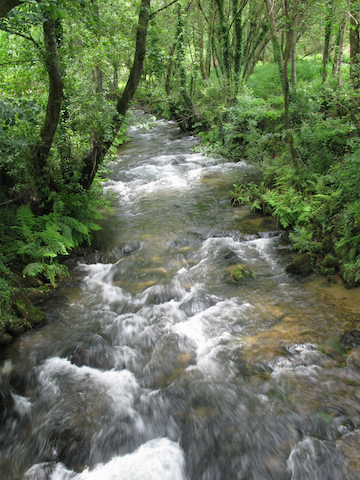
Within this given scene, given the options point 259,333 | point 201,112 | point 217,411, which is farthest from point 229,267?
point 201,112

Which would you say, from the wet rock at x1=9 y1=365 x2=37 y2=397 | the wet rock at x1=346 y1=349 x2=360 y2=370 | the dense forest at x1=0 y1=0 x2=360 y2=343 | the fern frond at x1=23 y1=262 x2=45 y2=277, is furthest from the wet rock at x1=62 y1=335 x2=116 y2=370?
the wet rock at x1=346 y1=349 x2=360 y2=370

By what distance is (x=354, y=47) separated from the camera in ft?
28.6

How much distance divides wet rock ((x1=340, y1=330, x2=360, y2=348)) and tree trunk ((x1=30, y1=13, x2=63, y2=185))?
24.9 feet

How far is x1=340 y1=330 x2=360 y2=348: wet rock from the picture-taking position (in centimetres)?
518

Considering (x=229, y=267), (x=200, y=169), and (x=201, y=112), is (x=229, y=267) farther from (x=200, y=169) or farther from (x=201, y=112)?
(x=201, y=112)

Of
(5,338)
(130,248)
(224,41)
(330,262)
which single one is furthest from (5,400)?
(224,41)

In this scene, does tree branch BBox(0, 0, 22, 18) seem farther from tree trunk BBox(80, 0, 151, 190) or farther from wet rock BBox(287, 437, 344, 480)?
wet rock BBox(287, 437, 344, 480)

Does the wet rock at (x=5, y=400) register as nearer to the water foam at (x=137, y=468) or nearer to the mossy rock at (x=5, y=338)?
the mossy rock at (x=5, y=338)

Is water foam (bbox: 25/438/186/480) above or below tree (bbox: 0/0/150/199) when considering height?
below

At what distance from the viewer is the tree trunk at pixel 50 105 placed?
6.29m

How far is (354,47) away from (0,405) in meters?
11.8

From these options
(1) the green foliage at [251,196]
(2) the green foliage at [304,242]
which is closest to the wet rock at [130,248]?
(1) the green foliage at [251,196]

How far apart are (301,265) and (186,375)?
12.8 feet

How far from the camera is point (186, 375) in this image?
5070mm
